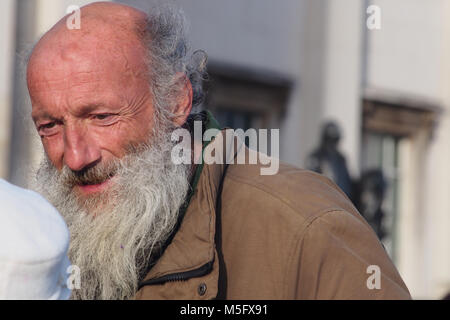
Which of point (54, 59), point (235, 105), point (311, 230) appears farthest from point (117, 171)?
point (235, 105)

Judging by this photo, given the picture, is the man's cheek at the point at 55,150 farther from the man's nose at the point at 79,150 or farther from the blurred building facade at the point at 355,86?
the blurred building facade at the point at 355,86

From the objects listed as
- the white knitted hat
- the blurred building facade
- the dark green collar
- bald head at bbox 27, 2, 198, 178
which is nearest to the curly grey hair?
bald head at bbox 27, 2, 198, 178

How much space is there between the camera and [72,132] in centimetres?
272

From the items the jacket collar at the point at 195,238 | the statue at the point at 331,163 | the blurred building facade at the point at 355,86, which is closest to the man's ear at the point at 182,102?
the jacket collar at the point at 195,238

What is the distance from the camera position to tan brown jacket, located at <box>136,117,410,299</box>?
2.46m

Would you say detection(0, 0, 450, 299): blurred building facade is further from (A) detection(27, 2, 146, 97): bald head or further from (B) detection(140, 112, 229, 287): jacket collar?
(B) detection(140, 112, 229, 287): jacket collar

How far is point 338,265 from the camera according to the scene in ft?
8.07

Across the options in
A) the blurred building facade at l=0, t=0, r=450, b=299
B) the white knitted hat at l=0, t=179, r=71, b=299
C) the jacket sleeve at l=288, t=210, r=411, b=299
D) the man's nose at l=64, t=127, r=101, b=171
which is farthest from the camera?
the blurred building facade at l=0, t=0, r=450, b=299

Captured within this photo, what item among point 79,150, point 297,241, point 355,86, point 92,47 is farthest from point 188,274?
point 355,86

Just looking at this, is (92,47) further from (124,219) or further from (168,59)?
(124,219)

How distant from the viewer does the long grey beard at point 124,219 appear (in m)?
2.70

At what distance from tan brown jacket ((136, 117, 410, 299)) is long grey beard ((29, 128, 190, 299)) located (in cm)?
8

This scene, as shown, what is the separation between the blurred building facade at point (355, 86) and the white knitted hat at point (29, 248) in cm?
783

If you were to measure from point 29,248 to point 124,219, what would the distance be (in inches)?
37.1
